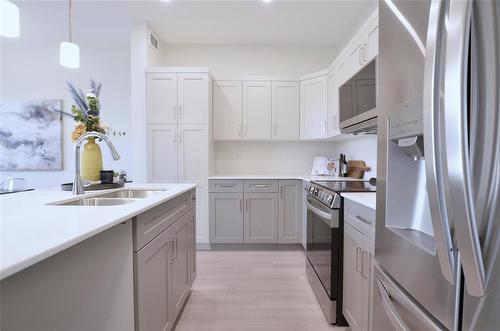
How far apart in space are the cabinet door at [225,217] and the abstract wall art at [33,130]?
2.88 metres

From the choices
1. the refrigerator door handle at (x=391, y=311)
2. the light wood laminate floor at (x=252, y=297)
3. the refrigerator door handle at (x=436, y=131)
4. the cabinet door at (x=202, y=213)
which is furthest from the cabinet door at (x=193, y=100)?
the refrigerator door handle at (x=436, y=131)

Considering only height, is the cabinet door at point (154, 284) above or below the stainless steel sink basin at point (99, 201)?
below

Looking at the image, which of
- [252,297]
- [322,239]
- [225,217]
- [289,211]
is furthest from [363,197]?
[225,217]

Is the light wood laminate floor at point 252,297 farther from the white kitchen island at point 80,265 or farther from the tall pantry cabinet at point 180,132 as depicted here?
the tall pantry cabinet at point 180,132

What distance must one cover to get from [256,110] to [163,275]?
2.60m

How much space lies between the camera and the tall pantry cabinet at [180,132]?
3246mm

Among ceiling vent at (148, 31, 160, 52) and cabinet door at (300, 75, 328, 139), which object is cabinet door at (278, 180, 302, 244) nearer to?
cabinet door at (300, 75, 328, 139)

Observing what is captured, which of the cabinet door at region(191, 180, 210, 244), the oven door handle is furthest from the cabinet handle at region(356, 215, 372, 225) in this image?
the cabinet door at region(191, 180, 210, 244)

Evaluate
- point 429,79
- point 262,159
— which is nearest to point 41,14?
point 262,159

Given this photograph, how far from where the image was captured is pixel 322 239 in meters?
1.91

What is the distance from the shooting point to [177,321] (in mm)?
1827

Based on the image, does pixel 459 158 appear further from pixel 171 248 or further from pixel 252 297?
pixel 252 297

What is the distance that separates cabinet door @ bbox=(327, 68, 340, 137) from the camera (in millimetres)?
2820

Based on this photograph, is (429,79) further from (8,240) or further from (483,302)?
(8,240)
